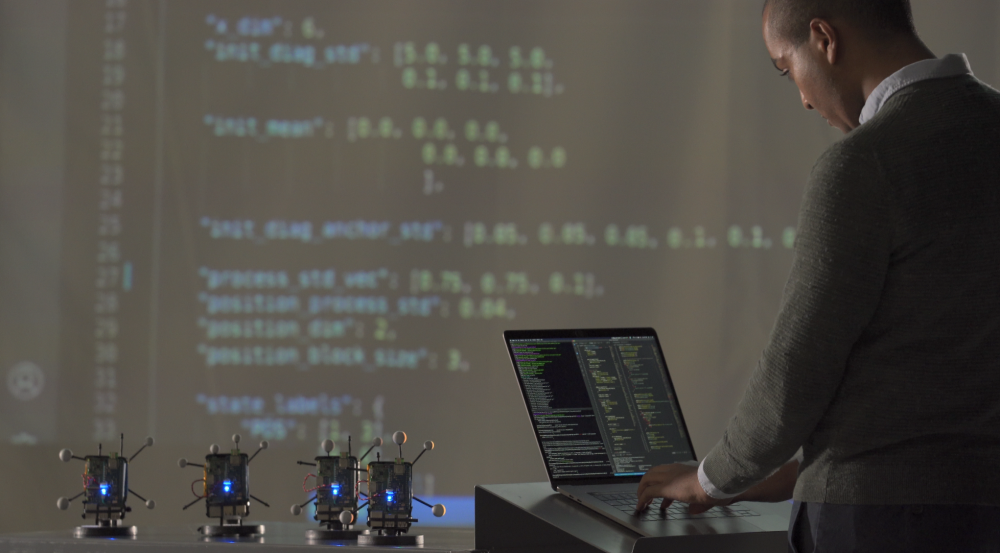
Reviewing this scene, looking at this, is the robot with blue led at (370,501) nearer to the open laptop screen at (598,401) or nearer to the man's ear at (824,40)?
the open laptop screen at (598,401)

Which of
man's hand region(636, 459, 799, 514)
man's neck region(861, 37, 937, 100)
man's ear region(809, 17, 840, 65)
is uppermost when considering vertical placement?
man's ear region(809, 17, 840, 65)

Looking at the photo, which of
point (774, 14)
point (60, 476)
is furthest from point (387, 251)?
point (774, 14)

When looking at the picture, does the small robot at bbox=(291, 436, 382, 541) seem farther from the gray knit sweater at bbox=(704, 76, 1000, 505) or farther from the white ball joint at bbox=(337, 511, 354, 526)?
the gray knit sweater at bbox=(704, 76, 1000, 505)

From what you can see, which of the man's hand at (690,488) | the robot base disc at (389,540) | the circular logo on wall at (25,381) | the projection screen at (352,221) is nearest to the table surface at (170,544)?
the robot base disc at (389,540)

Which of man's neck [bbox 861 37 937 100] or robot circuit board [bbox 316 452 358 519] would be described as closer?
man's neck [bbox 861 37 937 100]

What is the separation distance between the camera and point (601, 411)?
1.48 meters

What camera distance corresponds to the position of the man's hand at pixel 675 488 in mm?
1120

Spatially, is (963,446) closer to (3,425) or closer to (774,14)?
(774,14)

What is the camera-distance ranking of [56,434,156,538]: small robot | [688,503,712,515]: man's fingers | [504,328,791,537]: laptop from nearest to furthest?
1. [688,503,712,515]: man's fingers
2. [504,328,791,537]: laptop
3. [56,434,156,538]: small robot

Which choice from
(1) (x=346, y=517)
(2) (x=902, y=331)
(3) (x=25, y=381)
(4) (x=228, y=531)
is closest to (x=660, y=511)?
(2) (x=902, y=331)

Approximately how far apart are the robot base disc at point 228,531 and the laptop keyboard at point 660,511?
2.13 feet

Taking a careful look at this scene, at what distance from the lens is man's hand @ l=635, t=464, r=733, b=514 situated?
1120 mm

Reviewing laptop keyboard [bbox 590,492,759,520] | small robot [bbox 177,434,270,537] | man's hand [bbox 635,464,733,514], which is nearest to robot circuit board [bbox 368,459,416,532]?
small robot [bbox 177,434,270,537]

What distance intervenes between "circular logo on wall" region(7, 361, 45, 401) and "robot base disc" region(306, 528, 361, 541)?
176 centimetres
